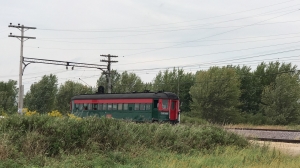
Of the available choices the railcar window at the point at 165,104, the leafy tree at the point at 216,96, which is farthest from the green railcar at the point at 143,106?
the leafy tree at the point at 216,96

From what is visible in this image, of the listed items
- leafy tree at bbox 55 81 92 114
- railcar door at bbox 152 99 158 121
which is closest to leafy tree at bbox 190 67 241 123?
leafy tree at bbox 55 81 92 114

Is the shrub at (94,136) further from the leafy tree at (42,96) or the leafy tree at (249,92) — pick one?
the leafy tree at (42,96)

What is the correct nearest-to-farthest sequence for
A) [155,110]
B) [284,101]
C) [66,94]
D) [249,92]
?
1. [155,110]
2. [284,101]
3. [249,92]
4. [66,94]

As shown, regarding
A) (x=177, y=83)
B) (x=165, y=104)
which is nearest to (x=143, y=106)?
(x=165, y=104)

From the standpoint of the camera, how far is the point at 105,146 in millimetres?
14352

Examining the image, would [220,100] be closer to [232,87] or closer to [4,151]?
[232,87]

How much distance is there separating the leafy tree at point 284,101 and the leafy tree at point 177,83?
18.9m

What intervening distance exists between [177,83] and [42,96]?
25.3 metres

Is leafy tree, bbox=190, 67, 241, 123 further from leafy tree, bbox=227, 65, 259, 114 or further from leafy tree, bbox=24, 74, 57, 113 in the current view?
leafy tree, bbox=24, 74, 57, 113

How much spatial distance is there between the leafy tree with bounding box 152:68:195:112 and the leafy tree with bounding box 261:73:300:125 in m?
18.9

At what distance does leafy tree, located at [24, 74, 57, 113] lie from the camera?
7212 centimetres

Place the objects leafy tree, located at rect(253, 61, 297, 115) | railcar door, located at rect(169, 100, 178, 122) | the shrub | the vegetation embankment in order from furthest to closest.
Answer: leafy tree, located at rect(253, 61, 297, 115), railcar door, located at rect(169, 100, 178, 122), the shrub, the vegetation embankment

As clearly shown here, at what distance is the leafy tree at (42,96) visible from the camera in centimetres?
7212

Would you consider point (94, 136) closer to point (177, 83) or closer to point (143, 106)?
point (143, 106)
